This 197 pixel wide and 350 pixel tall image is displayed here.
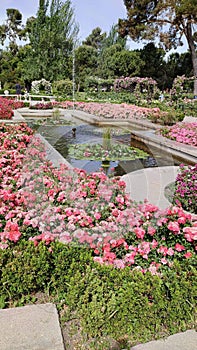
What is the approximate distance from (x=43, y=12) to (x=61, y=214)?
27.2m

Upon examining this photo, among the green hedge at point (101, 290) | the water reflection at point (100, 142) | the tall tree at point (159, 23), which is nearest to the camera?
the green hedge at point (101, 290)

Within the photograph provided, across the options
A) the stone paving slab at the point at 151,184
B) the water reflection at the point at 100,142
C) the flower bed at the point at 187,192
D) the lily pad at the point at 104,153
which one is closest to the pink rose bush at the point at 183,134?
the water reflection at the point at 100,142

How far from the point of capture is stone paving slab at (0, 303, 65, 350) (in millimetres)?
1523

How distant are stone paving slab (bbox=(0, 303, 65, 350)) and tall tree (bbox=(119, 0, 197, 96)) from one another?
2112cm

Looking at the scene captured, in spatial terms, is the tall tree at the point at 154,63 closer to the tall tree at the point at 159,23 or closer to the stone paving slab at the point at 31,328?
the tall tree at the point at 159,23

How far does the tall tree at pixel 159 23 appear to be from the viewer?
20.3 m

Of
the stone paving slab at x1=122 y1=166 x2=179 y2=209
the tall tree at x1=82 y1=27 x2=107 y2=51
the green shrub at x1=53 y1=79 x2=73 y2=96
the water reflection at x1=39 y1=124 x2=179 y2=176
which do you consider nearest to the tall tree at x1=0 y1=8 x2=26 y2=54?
the tall tree at x1=82 y1=27 x2=107 y2=51

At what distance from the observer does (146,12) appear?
21.5 meters

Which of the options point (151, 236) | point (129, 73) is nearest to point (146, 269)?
point (151, 236)

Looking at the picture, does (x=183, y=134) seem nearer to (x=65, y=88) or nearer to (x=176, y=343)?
(x=176, y=343)

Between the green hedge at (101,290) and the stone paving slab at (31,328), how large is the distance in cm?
11

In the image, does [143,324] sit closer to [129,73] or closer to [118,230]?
[118,230]

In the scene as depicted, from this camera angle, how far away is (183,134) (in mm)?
6801

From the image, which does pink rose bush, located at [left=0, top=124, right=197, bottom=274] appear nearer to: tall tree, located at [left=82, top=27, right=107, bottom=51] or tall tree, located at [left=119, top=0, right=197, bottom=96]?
tall tree, located at [left=119, top=0, right=197, bottom=96]
